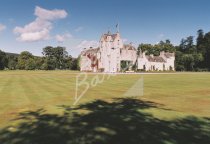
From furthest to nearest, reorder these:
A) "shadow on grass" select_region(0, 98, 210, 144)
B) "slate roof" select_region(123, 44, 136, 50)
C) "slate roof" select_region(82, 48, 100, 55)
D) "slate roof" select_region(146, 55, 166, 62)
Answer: "slate roof" select_region(146, 55, 166, 62) < "slate roof" select_region(82, 48, 100, 55) < "slate roof" select_region(123, 44, 136, 50) < "shadow on grass" select_region(0, 98, 210, 144)

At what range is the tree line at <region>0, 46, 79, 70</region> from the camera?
143525mm

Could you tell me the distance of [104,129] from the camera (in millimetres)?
9453

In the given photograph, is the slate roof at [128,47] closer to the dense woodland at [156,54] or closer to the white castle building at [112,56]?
the white castle building at [112,56]

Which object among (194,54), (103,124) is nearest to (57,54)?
(194,54)

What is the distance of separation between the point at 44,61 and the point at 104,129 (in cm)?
13996

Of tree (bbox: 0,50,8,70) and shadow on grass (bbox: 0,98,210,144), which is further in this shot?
tree (bbox: 0,50,8,70)

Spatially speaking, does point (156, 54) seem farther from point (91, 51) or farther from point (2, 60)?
point (2, 60)

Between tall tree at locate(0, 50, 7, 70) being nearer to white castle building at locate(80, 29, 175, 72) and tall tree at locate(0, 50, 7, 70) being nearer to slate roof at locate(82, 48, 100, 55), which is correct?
slate roof at locate(82, 48, 100, 55)

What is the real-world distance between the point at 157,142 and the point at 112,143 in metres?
1.48

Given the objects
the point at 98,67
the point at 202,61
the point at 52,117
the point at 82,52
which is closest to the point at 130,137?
the point at 52,117

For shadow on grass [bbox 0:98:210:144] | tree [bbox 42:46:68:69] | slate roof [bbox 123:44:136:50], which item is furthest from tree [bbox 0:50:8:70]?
shadow on grass [bbox 0:98:210:144]

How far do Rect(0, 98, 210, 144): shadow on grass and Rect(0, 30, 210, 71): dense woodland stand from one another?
107 metres

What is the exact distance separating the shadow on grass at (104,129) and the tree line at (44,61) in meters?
123

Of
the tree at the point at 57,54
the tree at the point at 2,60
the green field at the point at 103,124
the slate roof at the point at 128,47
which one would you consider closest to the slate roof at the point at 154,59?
the slate roof at the point at 128,47
